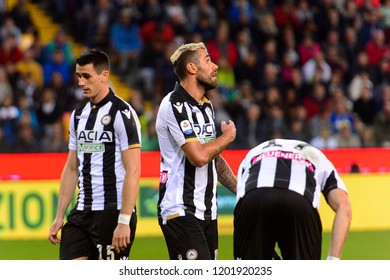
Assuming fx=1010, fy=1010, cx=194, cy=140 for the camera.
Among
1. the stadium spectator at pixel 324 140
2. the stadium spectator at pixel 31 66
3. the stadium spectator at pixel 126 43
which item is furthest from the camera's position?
the stadium spectator at pixel 126 43

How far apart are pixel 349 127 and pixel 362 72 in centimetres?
187

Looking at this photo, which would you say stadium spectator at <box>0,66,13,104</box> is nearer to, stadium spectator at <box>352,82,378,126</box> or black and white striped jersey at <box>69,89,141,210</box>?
stadium spectator at <box>352,82,378,126</box>

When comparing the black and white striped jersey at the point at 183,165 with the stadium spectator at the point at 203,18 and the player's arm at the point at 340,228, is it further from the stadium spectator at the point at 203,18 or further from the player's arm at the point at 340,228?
the stadium spectator at the point at 203,18

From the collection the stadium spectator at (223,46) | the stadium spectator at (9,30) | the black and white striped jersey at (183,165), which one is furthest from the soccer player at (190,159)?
the stadium spectator at (223,46)

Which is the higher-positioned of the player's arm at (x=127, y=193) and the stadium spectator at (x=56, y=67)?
the stadium spectator at (x=56, y=67)

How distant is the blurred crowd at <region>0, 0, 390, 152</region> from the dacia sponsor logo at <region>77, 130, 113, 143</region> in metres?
8.65

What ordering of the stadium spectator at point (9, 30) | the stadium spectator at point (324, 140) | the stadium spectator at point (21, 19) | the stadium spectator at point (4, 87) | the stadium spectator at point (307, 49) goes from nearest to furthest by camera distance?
the stadium spectator at point (4, 87), the stadium spectator at point (324, 140), the stadium spectator at point (9, 30), the stadium spectator at point (21, 19), the stadium spectator at point (307, 49)

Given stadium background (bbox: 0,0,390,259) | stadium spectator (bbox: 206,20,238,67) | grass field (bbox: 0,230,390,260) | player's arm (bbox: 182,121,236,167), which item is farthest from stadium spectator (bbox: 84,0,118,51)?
player's arm (bbox: 182,121,236,167)

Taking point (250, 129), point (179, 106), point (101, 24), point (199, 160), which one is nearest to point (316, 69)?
point (250, 129)

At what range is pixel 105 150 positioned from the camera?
682 centimetres

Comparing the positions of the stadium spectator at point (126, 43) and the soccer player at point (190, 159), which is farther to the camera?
the stadium spectator at point (126, 43)

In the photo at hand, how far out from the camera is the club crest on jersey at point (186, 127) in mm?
6715

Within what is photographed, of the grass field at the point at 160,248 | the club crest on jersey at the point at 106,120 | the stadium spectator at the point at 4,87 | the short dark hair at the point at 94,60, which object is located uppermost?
the stadium spectator at the point at 4,87

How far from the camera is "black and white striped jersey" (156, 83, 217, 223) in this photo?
6.73 meters
